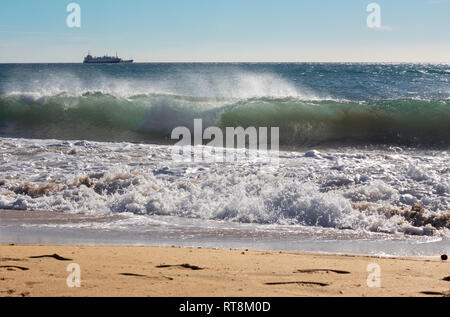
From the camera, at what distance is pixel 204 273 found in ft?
15.1

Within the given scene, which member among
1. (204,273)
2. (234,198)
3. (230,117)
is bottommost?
(204,273)

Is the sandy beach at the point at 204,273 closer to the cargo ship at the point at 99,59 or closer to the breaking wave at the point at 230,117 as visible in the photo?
Answer: the breaking wave at the point at 230,117

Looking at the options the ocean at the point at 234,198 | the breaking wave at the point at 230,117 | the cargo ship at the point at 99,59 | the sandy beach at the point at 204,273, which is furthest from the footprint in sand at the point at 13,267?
the cargo ship at the point at 99,59

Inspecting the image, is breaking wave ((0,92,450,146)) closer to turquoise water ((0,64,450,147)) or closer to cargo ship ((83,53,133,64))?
turquoise water ((0,64,450,147))

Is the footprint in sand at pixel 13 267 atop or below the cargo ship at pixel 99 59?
below

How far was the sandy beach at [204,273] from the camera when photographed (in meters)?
4.02

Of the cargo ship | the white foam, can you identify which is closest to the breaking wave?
the white foam

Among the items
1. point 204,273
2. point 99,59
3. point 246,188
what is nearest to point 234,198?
point 246,188

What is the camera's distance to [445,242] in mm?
6625

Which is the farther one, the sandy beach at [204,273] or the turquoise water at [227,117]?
the turquoise water at [227,117]

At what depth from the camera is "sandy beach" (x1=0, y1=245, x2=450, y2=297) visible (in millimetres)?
4016

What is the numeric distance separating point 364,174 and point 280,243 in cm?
395

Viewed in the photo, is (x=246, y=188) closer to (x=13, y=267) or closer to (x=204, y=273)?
(x=204, y=273)
